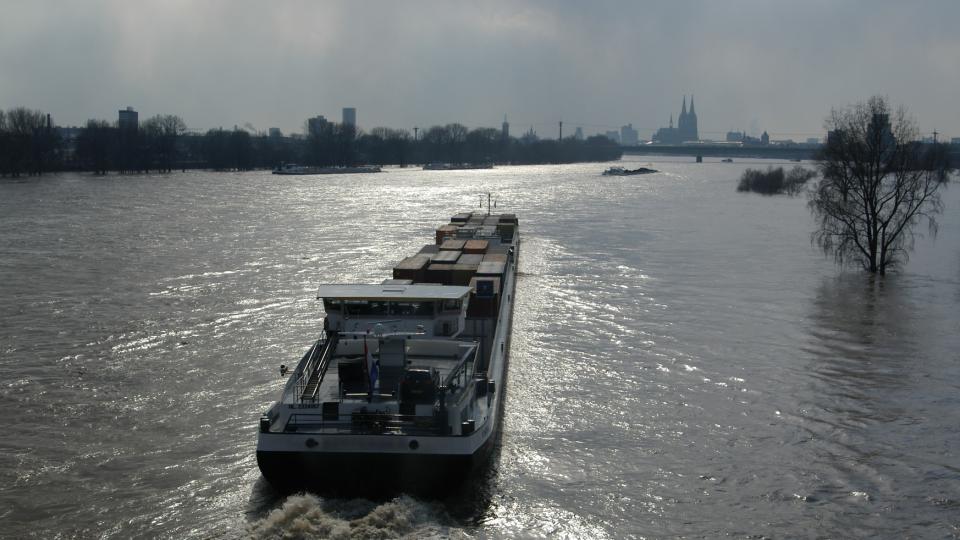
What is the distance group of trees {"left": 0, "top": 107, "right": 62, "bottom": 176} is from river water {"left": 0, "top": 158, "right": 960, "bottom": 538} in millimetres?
81341

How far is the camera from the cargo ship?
14984 millimetres

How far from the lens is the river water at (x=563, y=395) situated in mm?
14805

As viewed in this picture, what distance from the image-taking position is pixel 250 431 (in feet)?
59.5

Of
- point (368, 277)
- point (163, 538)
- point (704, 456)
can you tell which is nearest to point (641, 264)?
point (368, 277)

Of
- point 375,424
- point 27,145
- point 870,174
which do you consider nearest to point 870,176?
point 870,174

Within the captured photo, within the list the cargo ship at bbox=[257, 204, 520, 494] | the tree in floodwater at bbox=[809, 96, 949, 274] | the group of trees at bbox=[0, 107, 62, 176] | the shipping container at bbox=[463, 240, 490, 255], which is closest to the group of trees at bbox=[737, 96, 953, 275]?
the tree in floodwater at bbox=[809, 96, 949, 274]

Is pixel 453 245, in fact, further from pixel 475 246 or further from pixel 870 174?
pixel 870 174

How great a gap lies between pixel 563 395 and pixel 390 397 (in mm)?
5634

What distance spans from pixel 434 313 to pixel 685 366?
7.69 meters

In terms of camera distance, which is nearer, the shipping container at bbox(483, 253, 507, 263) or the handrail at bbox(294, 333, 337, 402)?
the handrail at bbox(294, 333, 337, 402)

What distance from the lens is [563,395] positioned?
2103 centimetres

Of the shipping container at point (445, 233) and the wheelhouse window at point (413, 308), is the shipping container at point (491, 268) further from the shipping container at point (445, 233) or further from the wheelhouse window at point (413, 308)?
the shipping container at point (445, 233)

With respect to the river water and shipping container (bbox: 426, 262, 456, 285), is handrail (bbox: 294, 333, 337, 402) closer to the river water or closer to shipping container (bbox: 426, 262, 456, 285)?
the river water

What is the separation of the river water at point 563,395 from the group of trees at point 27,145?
81341mm
